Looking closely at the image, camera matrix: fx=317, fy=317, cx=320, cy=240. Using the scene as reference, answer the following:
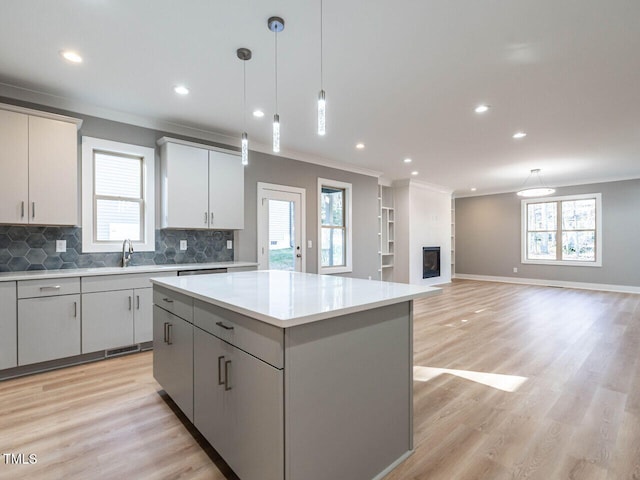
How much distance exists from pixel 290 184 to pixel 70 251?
9.96 ft

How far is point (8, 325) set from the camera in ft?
8.79

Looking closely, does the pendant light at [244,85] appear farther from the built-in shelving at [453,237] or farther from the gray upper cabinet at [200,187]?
the built-in shelving at [453,237]

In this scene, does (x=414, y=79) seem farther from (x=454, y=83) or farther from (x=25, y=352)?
(x=25, y=352)

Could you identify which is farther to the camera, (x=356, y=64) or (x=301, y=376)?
(x=356, y=64)

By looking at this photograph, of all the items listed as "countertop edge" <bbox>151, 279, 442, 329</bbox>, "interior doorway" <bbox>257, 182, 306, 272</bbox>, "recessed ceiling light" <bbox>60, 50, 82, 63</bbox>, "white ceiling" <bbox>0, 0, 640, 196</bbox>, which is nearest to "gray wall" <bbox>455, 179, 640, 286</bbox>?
"white ceiling" <bbox>0, 0, 640, 196</bbox>

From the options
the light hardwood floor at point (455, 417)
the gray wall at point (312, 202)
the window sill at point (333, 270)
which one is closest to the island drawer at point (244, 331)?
the light hardwood floor at point (455, 417)

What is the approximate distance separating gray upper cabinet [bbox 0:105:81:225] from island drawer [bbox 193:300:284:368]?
2.31 metres

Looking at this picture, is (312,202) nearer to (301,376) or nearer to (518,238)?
(301,376)

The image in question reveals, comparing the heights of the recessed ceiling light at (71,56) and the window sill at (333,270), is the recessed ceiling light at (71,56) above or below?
above

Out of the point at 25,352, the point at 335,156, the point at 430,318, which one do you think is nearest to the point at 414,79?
the point at 335,156

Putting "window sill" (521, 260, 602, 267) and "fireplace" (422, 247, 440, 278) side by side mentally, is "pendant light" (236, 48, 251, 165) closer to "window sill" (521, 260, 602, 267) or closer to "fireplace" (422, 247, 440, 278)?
"fireplace" (422, 247, 440, 278)

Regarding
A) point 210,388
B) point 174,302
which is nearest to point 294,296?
point 210,388

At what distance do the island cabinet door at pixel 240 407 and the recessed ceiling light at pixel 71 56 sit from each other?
2419 mm

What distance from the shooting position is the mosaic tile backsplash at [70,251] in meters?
3.07
